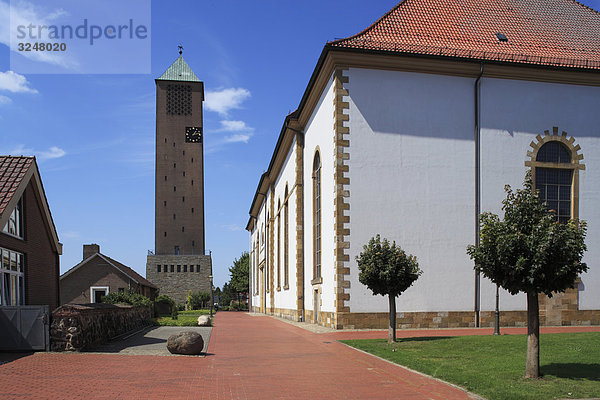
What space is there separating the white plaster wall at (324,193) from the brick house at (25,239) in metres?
11.7

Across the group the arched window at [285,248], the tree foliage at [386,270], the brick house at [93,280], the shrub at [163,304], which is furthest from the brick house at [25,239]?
the brick house at [93,280]

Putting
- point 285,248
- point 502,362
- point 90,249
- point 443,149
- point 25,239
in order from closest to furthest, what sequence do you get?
point 502,362, point 25,239, point 443,149, point 285,248, point 90,249

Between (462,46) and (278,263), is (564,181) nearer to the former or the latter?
(462,46)

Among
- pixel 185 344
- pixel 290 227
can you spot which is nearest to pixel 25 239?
pixel 185 344

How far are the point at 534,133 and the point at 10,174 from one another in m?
21.8

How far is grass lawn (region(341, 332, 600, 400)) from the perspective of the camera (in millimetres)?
9331

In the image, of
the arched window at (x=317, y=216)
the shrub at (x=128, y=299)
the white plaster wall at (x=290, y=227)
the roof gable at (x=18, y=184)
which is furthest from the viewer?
the white plaster wall at (x=290, y=227)

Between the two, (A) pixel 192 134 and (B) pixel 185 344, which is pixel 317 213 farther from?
(A) pixel 192 134

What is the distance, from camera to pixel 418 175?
24.5 m

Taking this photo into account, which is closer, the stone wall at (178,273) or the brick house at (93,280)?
the brick house at (93,280)

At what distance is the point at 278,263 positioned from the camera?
47281mm

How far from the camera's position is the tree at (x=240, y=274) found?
101 metres

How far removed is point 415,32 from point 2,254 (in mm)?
19540

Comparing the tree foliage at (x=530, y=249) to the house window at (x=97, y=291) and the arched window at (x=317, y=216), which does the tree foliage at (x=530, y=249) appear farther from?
the house window at (x=97, y=291)
